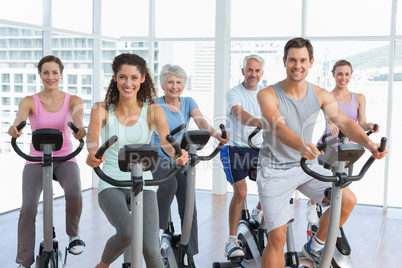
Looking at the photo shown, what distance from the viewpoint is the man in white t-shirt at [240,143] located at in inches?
157

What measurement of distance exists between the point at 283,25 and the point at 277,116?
3853 mm

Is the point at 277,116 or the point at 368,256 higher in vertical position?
the point at 277,116

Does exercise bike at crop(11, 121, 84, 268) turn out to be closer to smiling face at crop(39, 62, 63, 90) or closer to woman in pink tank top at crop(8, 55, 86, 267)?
woman in pink tank top at crop(8, 55, 86, 267)

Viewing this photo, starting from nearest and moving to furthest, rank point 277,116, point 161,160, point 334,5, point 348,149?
point 348,149 → point 277,116 → point 161,160 → point 334,5

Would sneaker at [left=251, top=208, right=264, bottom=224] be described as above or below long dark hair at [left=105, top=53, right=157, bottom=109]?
below

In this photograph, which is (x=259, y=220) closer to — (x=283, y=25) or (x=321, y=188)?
(x=321, y=188)

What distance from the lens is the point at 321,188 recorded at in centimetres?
309

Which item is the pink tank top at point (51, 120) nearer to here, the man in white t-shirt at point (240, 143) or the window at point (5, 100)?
the man in white t-shirt at point (240, 143)

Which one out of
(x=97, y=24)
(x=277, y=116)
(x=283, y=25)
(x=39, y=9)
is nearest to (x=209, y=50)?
(x=283, y=25)

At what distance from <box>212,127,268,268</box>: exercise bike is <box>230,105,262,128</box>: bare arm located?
0.13 metres

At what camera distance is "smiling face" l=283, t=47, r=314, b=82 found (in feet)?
10.1

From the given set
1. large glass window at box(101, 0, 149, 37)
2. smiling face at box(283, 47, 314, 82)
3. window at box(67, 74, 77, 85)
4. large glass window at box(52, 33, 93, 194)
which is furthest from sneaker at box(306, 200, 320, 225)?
large glass window at box(101, 0, 149, 37)

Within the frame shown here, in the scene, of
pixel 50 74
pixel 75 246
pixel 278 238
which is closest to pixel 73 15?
pixel 50 74

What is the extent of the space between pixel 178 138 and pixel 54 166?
0.94 metres
